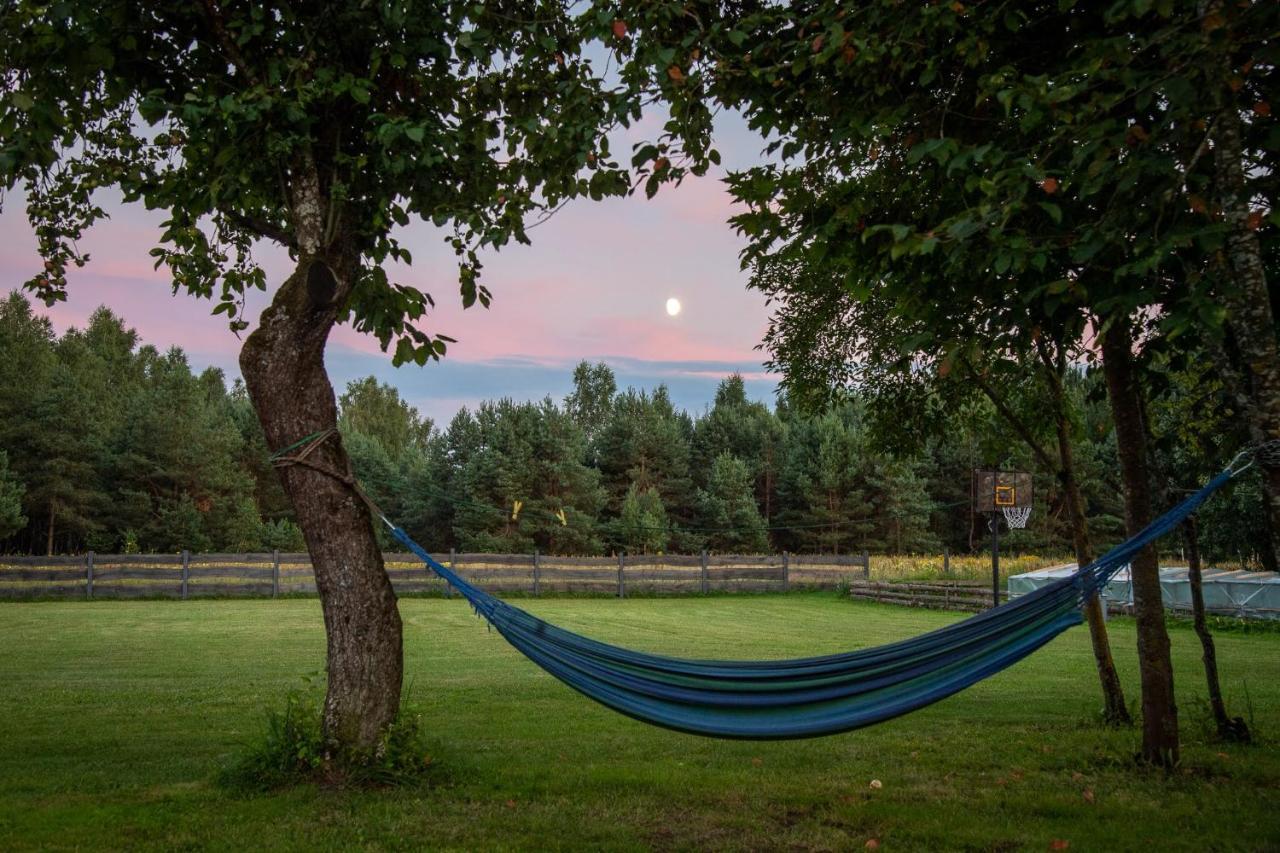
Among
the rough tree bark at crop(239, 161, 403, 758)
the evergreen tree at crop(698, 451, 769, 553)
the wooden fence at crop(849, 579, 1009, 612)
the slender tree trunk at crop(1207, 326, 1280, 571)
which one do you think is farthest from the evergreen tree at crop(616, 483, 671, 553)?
the slender tree trunk at crop(1207, 326, 1280, 571)

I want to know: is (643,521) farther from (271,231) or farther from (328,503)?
(328,503)

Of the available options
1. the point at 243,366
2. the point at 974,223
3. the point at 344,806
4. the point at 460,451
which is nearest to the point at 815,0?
the point at 974,223

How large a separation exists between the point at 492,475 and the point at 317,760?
32.1m

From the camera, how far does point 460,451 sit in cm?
3944

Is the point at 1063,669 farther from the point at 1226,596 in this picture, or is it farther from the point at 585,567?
the point at 585,567

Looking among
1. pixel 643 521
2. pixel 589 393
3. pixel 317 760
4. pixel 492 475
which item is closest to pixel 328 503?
pixel 317 760

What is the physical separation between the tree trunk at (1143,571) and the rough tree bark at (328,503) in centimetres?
404

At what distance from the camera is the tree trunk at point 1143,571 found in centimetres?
485

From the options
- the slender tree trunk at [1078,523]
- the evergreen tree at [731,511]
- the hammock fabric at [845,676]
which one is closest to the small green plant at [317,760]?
the hammock fabric at [845,676]

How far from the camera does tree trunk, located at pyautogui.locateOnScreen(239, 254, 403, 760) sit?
4.38 m

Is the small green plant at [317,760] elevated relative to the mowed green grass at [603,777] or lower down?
elevated

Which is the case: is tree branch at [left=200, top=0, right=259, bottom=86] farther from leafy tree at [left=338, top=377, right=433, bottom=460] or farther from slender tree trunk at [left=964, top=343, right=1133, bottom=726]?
leafy tree at [left=338, top=377, right=433, bottom=460]

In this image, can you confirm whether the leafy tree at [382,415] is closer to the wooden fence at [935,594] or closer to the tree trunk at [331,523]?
the wooden fence at [935,594]

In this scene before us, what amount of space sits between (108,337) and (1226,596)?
45.4 m
